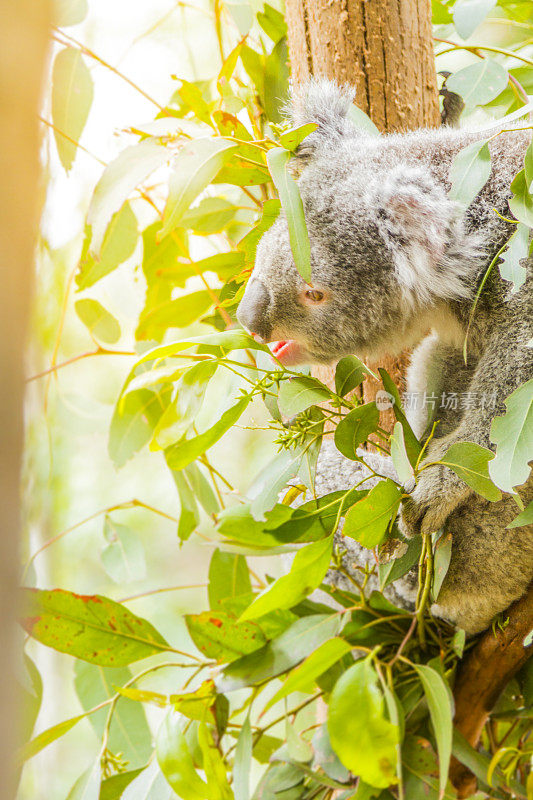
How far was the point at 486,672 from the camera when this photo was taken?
153 centimetres

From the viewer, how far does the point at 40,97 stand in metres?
0.49

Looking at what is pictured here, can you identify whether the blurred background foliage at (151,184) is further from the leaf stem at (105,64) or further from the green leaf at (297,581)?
the green leaf at (297,581)

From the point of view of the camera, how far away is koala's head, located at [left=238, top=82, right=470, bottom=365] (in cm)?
157

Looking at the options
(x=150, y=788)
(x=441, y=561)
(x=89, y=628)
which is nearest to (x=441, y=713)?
(x=441, y=561)

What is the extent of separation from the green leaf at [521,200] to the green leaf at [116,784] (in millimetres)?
1330

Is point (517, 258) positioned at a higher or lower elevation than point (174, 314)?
higher

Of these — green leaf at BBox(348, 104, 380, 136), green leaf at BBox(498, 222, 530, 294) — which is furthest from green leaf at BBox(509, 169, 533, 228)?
green leaf at BBox(348, 104, 380, 136)

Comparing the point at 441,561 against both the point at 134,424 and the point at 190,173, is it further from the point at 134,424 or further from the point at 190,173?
the point at 134,424

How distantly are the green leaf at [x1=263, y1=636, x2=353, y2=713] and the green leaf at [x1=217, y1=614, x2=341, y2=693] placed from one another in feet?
0.40

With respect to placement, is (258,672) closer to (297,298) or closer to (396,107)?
(297,298)

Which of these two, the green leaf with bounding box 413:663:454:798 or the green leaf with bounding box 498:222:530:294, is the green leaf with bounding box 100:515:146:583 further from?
the green leaf with bounding box 498:222:530:294

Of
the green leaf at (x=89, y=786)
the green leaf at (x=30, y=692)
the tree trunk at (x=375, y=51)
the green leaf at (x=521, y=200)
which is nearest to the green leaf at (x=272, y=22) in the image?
the tree trunk at (x=375, y=51)

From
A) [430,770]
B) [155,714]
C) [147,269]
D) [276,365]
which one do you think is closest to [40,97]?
[276,365]

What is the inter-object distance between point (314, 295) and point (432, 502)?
0.54 meters
